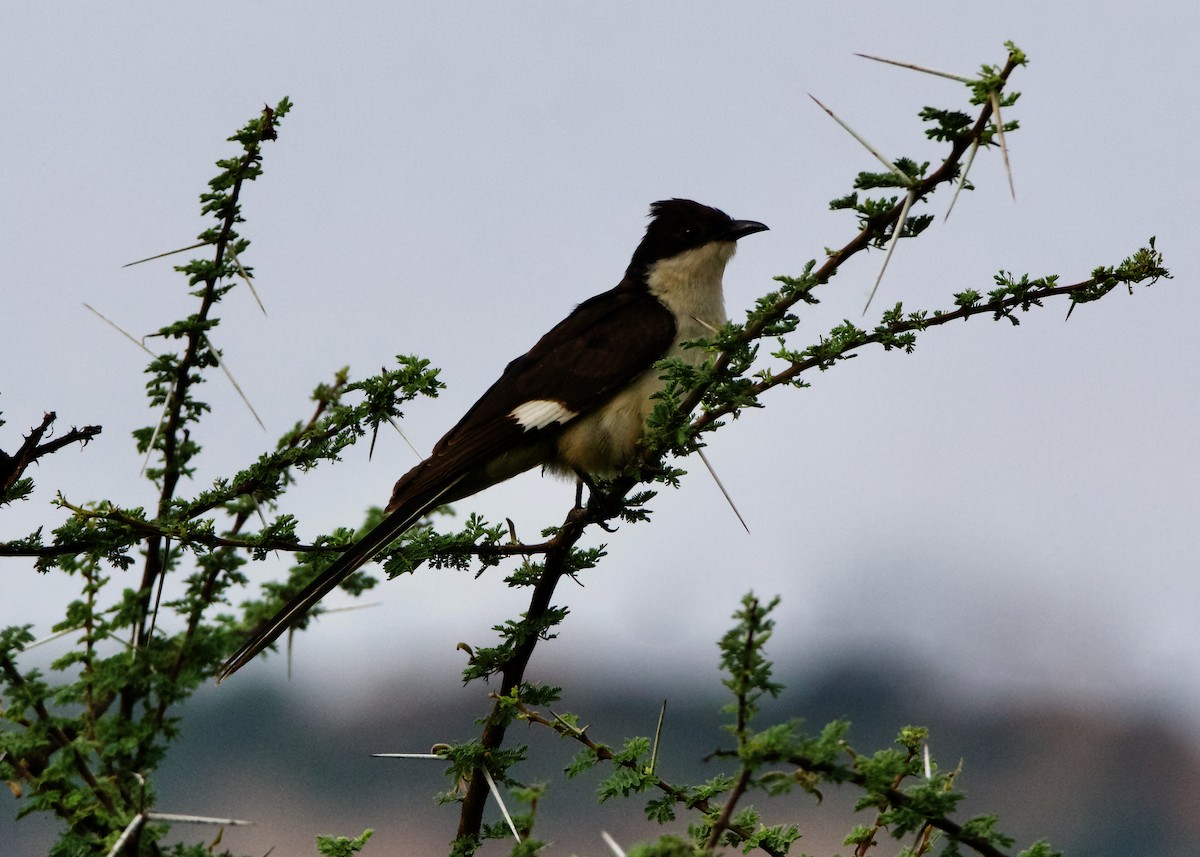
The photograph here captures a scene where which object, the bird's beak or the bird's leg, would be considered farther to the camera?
the bird's beak

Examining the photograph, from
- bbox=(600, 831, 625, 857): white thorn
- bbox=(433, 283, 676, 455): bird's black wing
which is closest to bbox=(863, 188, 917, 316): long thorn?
bbox=(600, 831, 625, 857): white thorn

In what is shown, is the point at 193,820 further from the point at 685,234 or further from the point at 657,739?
the point at 685,234

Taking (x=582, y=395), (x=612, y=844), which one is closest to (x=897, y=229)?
(x=612, y=844)

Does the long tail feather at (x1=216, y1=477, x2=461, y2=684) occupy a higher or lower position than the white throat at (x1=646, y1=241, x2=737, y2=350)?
lower

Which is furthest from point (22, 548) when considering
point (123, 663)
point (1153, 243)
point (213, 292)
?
point (1153, 243)

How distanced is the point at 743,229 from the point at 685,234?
33 centimetres

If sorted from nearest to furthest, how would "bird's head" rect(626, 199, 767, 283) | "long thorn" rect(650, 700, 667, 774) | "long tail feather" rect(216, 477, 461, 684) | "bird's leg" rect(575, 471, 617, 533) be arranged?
"long thorn" rect(650, 700, 667, 774), "long tail feather" rect(216, 477, 461, 684), "bird's leg" rect(575, 471, 617, 533), "bird's head" rect(626, 199, 767, 283)

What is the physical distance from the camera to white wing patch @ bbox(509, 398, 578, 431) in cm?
608

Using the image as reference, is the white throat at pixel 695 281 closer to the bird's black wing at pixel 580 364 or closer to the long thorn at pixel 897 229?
the bird's black wing at pixel 580 364

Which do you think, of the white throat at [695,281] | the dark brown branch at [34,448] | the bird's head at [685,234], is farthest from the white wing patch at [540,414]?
the dark brown branch at [34,448]

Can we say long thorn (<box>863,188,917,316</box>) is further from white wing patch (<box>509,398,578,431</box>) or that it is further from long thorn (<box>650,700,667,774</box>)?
white wing patch (<box>509,398,578,431</box>)

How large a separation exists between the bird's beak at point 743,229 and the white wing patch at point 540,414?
1.63 metres

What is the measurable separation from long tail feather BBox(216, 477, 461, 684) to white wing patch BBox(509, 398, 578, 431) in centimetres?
68

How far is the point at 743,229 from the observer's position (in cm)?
723
